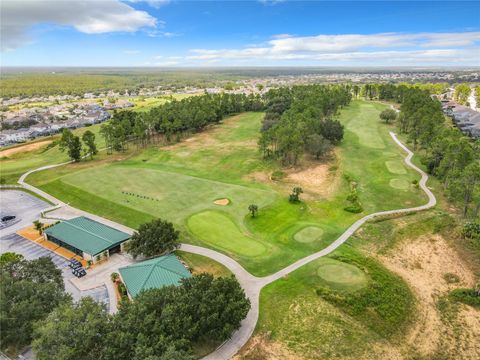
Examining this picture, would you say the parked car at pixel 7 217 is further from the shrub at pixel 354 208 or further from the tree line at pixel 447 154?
the tree line at pixel 447 154

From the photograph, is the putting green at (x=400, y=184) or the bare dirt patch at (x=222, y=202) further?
the putting green at (x=400, y=184)

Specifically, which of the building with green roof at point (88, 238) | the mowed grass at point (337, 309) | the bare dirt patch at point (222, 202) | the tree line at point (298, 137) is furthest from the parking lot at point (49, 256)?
the tree line at point (298, 137)

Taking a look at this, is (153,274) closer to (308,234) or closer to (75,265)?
(75,265)

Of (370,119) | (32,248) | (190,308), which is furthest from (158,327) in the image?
(370,119)

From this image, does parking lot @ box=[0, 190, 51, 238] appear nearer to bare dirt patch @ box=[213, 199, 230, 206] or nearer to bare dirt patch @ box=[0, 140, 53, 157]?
bare dirt patch @ box=[213, 199, 230, 206]

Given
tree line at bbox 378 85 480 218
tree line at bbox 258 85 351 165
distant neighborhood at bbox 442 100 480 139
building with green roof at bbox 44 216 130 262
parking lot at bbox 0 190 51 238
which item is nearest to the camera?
building with green roof at bbox 44 216 130 262

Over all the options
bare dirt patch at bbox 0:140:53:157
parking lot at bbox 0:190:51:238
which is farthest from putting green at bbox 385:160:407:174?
bare dirt patch at bbox 0:140:53:157
